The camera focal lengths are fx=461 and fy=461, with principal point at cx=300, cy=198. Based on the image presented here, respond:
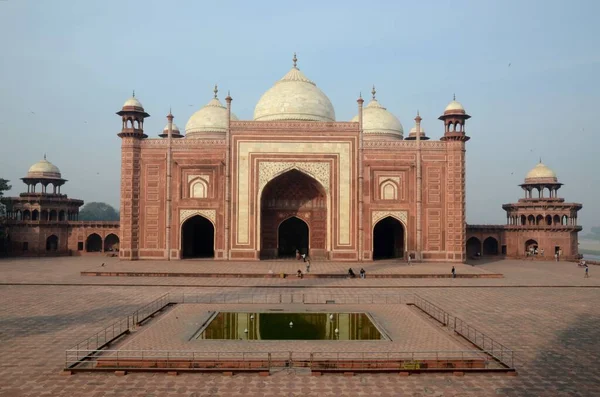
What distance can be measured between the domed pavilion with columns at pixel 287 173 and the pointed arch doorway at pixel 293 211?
1401 millimetres

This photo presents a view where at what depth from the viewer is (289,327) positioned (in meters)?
12.0

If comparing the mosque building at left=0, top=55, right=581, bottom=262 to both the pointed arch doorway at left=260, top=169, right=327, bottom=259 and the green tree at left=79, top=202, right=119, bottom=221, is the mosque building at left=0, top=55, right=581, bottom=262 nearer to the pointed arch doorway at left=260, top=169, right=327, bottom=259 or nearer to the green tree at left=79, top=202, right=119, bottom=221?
the pointed arch doorway at left=260, top=169, right=327, bottom=259

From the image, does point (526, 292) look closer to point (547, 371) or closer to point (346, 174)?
point (547, 371)

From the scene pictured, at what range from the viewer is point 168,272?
21344mm

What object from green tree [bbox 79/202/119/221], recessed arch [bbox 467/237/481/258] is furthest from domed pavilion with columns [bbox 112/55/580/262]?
green tree [bbox 79/202/119/221]

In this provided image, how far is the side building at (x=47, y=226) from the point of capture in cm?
3170

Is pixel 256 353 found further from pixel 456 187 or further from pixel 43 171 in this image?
pixel 43 171

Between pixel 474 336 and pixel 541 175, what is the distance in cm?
2651

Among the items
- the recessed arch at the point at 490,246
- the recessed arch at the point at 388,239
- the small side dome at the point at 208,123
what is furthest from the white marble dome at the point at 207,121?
the recessed arch at the point at 490,246

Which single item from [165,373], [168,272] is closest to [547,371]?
[165,373]

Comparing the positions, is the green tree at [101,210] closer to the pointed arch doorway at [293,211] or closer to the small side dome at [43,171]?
the small side dome at [43,171]

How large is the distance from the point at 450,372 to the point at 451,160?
65.2ft

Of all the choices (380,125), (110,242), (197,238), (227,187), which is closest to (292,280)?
(227,187)

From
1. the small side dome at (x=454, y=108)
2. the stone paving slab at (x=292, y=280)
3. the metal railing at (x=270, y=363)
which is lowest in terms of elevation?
the metal railing at (x=270, y=363)
